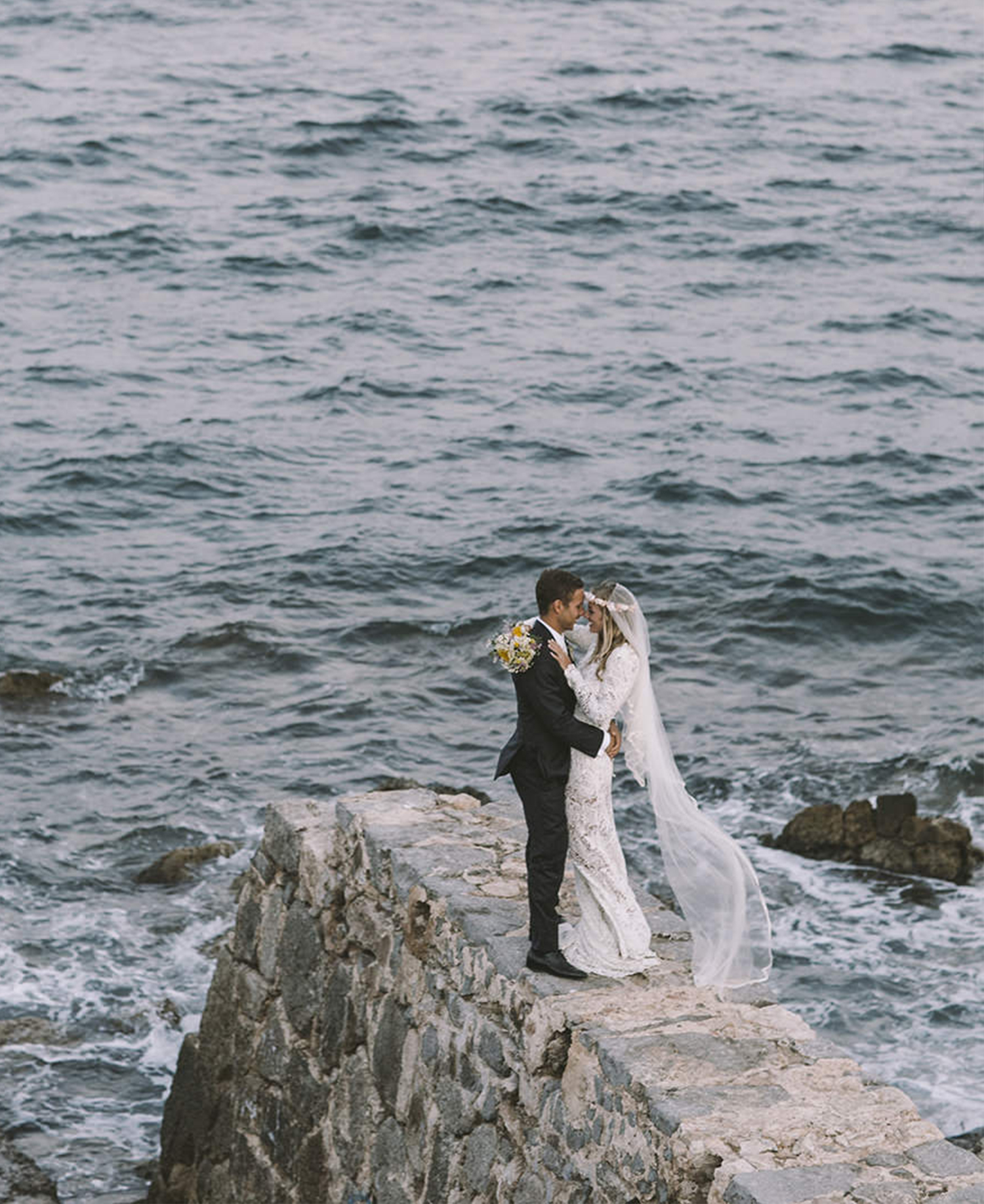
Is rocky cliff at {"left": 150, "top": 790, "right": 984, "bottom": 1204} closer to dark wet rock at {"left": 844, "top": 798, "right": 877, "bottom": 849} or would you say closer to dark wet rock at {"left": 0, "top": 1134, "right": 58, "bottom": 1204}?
dark wet rock at {"left": 0, "top": 1134, "right": 58, "bottom": 1204}

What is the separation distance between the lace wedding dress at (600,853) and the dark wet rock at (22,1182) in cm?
488

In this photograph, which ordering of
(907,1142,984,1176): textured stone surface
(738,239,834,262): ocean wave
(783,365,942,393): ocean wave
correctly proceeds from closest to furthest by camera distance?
(907,1142,984,1176): textured stone surface < (783,365,942,393): ocean wave < (738,239,834,262): ocean wave

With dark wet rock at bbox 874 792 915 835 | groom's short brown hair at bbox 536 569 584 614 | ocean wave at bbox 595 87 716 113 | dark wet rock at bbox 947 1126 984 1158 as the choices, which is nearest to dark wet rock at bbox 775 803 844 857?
dark wet rock at bbox 874 792 915 835

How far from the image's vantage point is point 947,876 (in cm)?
1573

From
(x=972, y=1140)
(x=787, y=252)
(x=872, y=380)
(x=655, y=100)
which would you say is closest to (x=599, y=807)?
(x=972, y=1140)

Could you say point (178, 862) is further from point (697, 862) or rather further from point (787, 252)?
point (787, 252)

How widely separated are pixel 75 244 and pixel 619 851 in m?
28.4

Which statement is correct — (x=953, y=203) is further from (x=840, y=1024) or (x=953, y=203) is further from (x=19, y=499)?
(x=840, y=1024)

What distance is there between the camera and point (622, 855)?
8.59m

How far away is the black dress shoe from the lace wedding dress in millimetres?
73

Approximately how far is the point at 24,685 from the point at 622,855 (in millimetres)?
12313

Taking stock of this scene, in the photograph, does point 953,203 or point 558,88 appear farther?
point 558,88

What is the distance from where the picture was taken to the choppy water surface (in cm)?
1549

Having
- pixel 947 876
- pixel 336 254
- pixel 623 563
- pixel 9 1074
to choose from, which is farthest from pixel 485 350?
pixel 9 1074
